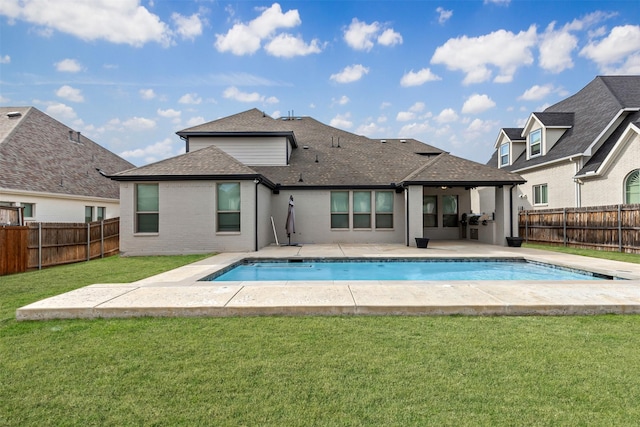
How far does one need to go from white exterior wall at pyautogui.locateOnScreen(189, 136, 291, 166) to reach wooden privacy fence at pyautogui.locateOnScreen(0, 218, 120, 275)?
Answer: 590 centimetres

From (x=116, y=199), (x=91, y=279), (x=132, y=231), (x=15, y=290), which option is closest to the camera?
(x=15, y=290)

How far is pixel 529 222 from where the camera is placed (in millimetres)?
17562

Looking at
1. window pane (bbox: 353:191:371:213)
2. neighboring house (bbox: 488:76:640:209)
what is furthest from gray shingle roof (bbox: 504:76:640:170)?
window pane (bbox: 353:191:371:213)

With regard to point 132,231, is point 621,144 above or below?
above

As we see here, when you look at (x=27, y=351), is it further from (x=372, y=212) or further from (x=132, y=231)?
(x=372, y=212)

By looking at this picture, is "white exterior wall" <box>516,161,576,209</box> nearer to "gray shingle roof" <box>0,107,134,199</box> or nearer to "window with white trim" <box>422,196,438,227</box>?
"window with white trim" <box>422,196,438,227</box>

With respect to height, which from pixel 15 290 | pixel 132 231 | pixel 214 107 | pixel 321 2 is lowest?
pixel 15 290

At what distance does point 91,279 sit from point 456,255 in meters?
10.6

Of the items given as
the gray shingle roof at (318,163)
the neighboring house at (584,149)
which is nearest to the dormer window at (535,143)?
the neighboring house at (584,149)

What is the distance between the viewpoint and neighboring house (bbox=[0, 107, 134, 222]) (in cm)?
1520

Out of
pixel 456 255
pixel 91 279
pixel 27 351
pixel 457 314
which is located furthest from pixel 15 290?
pixel 456 255

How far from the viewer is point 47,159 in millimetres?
17688

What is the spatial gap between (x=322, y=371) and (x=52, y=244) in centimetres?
1187

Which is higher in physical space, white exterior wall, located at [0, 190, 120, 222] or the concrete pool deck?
white exterior wall, located at [0, 190, 120, 222]
